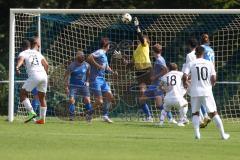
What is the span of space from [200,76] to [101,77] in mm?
6225

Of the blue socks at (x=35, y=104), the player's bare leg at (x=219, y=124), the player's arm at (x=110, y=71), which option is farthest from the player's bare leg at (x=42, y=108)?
the player's bare leg at (x=219, y=124)

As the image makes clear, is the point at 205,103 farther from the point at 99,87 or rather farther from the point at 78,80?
the point at 78,80

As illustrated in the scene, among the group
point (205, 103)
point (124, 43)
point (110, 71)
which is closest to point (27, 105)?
point (110, 71)

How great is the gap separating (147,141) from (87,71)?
24.0 feet

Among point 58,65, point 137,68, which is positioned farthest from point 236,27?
point 58,65

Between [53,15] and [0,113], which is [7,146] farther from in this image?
[0,113]

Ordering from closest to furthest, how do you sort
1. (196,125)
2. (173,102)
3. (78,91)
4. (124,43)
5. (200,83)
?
(196,125) → (200,83) → (173,102) → (78,91) → (124,43)

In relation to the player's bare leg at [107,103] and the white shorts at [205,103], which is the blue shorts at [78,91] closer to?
the player's bare leg at [107,103]

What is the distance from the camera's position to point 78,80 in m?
Result: 24.7

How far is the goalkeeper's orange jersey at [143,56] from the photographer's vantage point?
24.6 metres

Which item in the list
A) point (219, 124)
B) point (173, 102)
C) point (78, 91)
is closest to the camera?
point (219, 124)

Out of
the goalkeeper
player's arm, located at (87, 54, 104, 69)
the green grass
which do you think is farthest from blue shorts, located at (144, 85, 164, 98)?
the green grass

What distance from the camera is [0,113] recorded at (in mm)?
29578

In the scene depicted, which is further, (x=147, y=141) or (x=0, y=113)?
(x=0, y=113)
